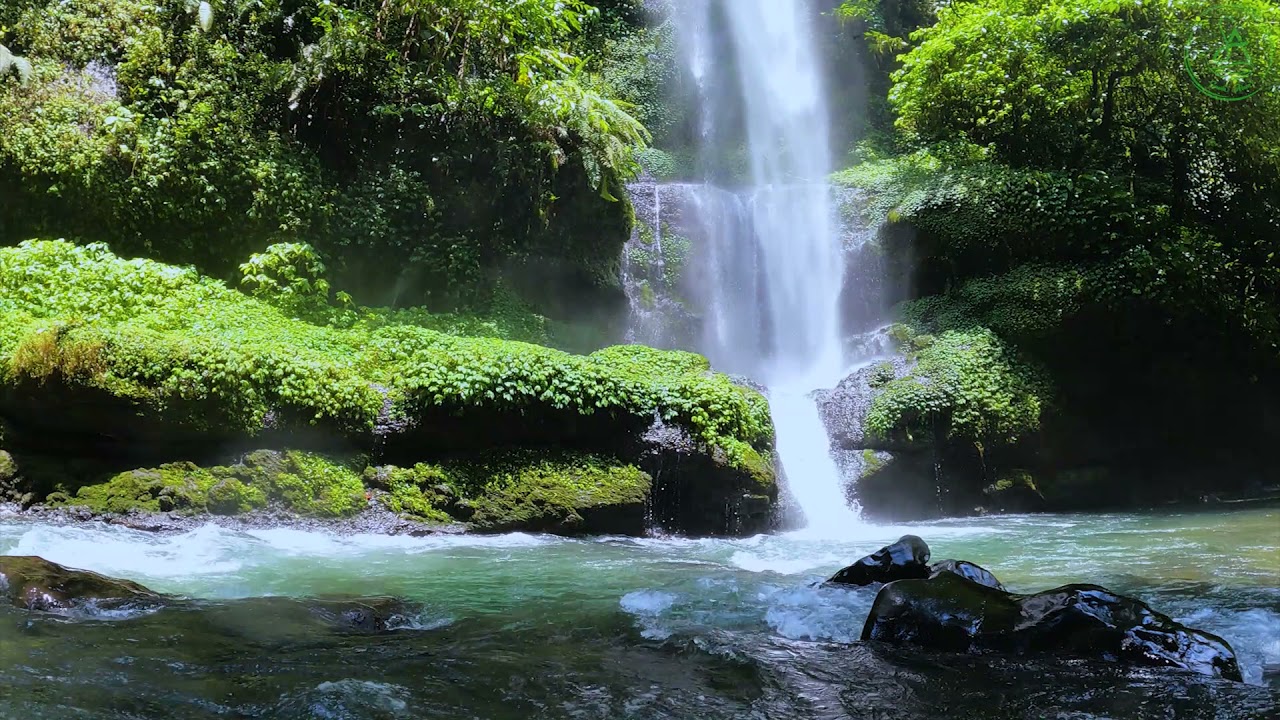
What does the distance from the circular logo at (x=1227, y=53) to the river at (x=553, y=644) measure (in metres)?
11.2

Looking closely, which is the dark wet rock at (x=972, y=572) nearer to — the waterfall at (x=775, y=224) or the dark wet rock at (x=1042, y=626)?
the dark wet rock at (x=1042, y=626)

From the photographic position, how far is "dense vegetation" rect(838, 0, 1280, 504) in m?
13.8

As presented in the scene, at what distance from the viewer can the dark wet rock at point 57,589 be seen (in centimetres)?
461

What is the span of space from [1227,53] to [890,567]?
14710 millimetres

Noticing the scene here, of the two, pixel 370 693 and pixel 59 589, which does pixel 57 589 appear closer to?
pixel 59 589

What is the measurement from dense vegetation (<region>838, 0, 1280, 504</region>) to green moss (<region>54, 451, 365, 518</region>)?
7823 millimetres

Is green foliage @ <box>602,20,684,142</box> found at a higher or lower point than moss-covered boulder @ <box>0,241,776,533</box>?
higher

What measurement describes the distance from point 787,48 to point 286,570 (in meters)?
20.9

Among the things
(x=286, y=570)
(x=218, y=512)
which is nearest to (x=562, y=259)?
(x=218, y=512)

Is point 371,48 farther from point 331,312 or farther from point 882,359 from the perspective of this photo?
point 882,359

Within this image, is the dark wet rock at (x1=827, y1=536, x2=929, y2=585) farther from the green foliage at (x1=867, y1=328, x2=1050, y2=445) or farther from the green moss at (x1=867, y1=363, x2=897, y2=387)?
the green moss at (x1=867, y1=363, x2=897, y2=387)

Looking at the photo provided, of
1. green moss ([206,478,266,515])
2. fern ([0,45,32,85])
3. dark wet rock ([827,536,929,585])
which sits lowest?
dark wet rock ([827,536,929,585])

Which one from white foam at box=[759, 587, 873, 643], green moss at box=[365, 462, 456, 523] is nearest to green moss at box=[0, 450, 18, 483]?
green moss at box=[365, 462, 456, 523]

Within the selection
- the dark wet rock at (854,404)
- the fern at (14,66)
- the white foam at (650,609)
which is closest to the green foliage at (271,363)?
the dark wet rock at (854,404)
